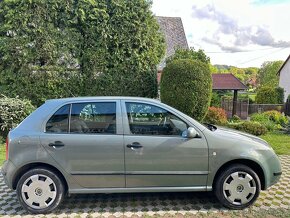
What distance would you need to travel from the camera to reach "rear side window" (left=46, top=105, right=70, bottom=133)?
3.56m

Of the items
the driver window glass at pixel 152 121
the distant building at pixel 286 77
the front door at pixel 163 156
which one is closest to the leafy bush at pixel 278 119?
the front door at pixel 163 156

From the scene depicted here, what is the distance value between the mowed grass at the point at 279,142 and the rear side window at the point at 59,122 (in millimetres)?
5896

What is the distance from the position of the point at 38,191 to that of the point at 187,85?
586 centimetres

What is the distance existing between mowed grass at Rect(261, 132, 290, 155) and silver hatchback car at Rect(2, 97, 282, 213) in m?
3.96

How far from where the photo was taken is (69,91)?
28.4 feet

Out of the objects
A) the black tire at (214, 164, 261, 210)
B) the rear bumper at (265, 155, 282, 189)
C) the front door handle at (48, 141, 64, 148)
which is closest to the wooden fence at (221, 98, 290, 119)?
the rear bumper at (265, 155, 282, 189)

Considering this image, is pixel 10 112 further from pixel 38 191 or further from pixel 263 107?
pixel 263 107

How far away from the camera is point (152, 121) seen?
12.2 ft

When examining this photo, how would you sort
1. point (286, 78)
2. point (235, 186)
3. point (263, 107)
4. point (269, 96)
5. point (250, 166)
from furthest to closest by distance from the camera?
point (286, 78) → point (269, 96) → point (263, 107) → point (250, 166) → point (235, 186)

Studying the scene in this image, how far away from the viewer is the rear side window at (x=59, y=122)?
3.56 meters

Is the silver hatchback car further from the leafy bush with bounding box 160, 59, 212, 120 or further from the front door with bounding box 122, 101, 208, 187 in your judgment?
Result: the leafy bush with bounding box 160, 59, 212, 120

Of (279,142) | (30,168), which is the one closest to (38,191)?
(30,168)

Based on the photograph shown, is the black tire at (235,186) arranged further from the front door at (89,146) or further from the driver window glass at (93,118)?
the driver window glass at (93,118)

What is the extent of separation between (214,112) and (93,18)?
20.4ft
